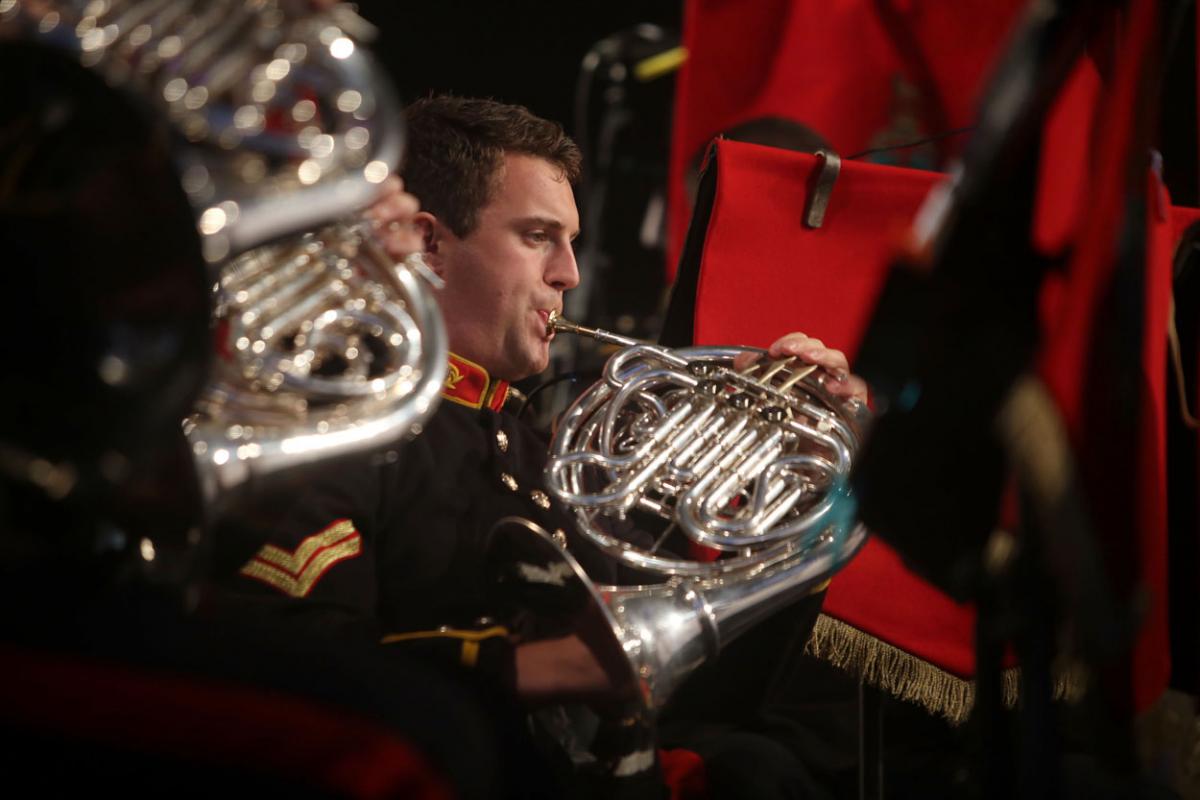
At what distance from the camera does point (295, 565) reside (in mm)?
1471

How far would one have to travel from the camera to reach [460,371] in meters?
2.04

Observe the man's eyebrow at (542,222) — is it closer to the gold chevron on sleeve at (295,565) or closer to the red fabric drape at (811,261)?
the red fabric drape at (811,261)

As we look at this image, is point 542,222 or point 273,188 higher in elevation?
point 273,188

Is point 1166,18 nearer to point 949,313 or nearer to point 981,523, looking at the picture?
point 949,313

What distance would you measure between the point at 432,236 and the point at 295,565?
86cm

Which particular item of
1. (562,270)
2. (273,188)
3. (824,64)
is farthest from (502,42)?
(273,188)

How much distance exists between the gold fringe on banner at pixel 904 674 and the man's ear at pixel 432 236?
109 cm

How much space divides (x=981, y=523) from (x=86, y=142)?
0.90 m

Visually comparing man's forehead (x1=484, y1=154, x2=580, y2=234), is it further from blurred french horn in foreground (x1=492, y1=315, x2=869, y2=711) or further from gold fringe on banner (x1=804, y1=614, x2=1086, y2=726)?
gold fringe on banner (x1=804, y1=614, x2=1086, y2=726)

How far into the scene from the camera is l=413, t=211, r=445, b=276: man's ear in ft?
6.87

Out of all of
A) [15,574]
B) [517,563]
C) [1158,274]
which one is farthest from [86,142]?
[1158,274]

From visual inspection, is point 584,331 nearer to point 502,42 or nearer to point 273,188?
point 273,188

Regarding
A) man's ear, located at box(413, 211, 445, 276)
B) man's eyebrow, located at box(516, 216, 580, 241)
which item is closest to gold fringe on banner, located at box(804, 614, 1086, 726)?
man's eyebrow, located at box(516, 216, 580, 241)

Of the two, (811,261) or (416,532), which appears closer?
(416,532)
